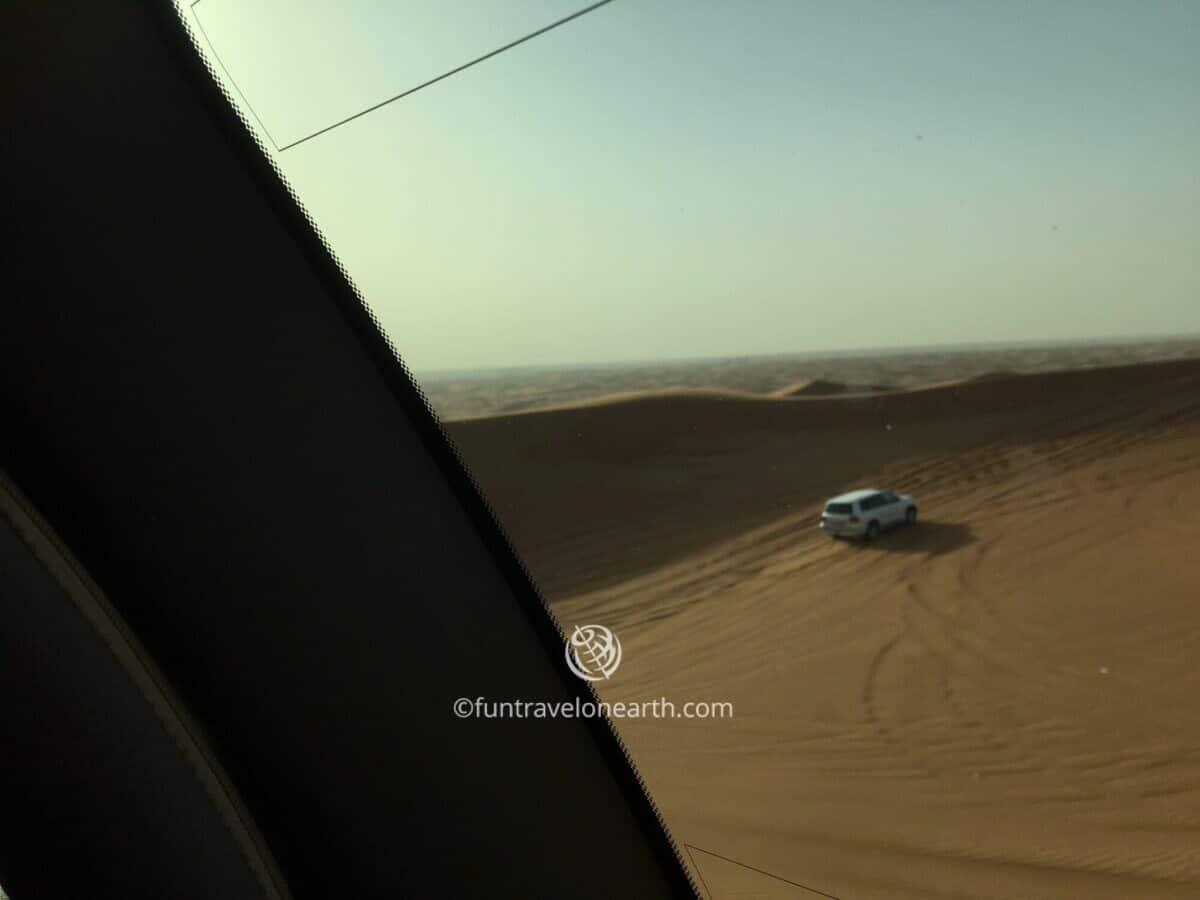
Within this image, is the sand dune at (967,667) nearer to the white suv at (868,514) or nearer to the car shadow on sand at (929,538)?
the car shadow on sand at (929,538)

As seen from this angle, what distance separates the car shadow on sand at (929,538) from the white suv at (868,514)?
0.43 m

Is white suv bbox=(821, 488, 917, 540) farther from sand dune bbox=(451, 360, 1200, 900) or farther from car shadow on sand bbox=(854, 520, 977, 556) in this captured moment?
car shadow on sand bbox=(854, 520, 977, 556)

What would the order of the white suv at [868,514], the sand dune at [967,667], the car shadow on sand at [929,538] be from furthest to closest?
the white suv at [868,514] < the car shadow on sand at [929,538] < the sand dune at [967,667]

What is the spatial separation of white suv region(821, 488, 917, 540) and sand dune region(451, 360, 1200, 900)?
0.31 metres

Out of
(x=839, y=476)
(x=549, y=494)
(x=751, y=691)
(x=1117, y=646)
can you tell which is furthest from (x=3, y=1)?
(x=549, y=494)

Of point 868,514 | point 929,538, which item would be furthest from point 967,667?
point 868,514

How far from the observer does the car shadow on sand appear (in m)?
8.23

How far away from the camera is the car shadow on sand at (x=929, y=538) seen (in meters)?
8.23

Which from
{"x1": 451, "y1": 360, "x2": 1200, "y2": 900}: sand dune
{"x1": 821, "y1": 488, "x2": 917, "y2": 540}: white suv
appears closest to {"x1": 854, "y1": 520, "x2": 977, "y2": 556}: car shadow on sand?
{"x1": 451, "y1": 360, "x2": 1200, "y2": 900}: sand dune

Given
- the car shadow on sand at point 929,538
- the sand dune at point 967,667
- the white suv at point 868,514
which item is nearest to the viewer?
A: the sand dune at point 967,667

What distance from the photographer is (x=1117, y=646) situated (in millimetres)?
5156

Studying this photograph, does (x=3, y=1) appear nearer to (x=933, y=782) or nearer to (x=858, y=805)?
(x=858, y=805)

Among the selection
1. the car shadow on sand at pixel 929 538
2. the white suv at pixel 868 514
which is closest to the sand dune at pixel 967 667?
the car shadow on sand at pixel 929 538

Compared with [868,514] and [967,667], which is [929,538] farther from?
[967,667]
